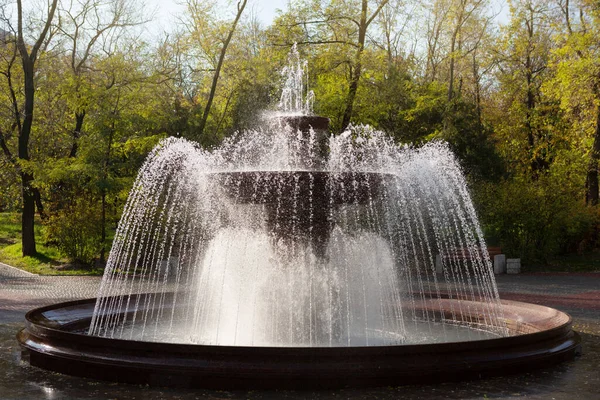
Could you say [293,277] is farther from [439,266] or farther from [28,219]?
[28,219]

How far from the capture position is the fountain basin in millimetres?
6594

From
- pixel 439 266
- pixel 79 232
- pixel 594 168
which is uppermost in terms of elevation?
pixel 594 168

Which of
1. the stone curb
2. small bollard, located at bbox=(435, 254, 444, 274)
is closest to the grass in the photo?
the stone curb

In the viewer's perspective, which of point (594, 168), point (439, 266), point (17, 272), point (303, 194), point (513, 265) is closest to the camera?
point (303, 194)

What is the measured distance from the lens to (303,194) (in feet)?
29.6

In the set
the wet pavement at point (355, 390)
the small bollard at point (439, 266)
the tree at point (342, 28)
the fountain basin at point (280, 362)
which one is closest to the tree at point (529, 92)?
the tree at point (342, 28)

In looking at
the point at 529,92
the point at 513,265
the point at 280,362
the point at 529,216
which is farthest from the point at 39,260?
the point at 529,92

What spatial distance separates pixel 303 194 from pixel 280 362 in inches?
113

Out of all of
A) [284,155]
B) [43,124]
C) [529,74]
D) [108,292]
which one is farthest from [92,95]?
[529,74]

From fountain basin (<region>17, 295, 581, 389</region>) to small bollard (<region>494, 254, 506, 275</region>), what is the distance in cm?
1468

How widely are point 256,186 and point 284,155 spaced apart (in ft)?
5.00

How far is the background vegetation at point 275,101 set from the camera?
23047 mm

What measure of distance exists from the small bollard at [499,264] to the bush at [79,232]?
12243mm

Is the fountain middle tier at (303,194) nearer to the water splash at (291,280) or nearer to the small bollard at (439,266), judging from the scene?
the water splash at (291,280)
